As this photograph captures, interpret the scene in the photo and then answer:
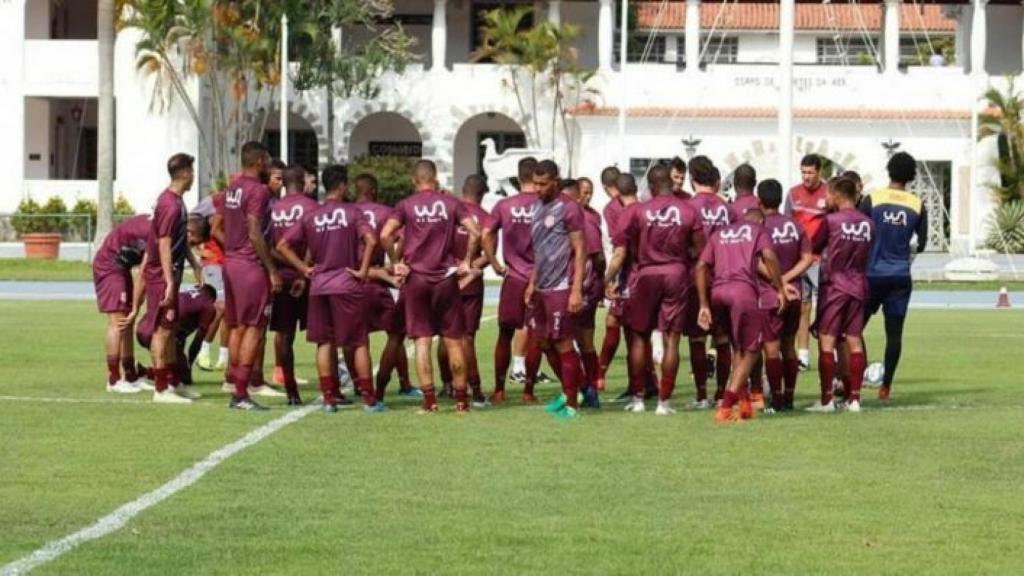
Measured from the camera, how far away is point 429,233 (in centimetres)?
1678

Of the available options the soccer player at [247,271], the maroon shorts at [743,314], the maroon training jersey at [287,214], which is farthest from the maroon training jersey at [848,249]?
the soccer player at [247,271]

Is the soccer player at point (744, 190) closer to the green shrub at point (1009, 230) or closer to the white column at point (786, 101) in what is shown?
the white column at point (786, 101)

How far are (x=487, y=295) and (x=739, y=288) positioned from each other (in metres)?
25.3

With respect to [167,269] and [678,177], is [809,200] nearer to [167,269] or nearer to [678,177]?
[678,177]

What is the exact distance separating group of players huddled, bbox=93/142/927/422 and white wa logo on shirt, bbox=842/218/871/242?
11mm

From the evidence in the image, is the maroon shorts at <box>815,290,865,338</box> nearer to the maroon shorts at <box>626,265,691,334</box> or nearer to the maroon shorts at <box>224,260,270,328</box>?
the maroon shorts at <box>626,265,691,334</box>

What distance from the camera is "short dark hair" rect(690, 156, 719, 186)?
1717 centimetres

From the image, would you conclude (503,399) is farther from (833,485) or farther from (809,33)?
(809,33)

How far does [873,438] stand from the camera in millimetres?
15305

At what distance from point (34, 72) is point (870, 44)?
26248 millimetres

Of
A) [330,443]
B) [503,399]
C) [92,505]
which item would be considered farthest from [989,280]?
[92,505]

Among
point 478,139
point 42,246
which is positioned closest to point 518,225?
point 42,246

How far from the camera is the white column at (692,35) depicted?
6309cm

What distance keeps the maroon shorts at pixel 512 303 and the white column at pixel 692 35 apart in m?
44.7
